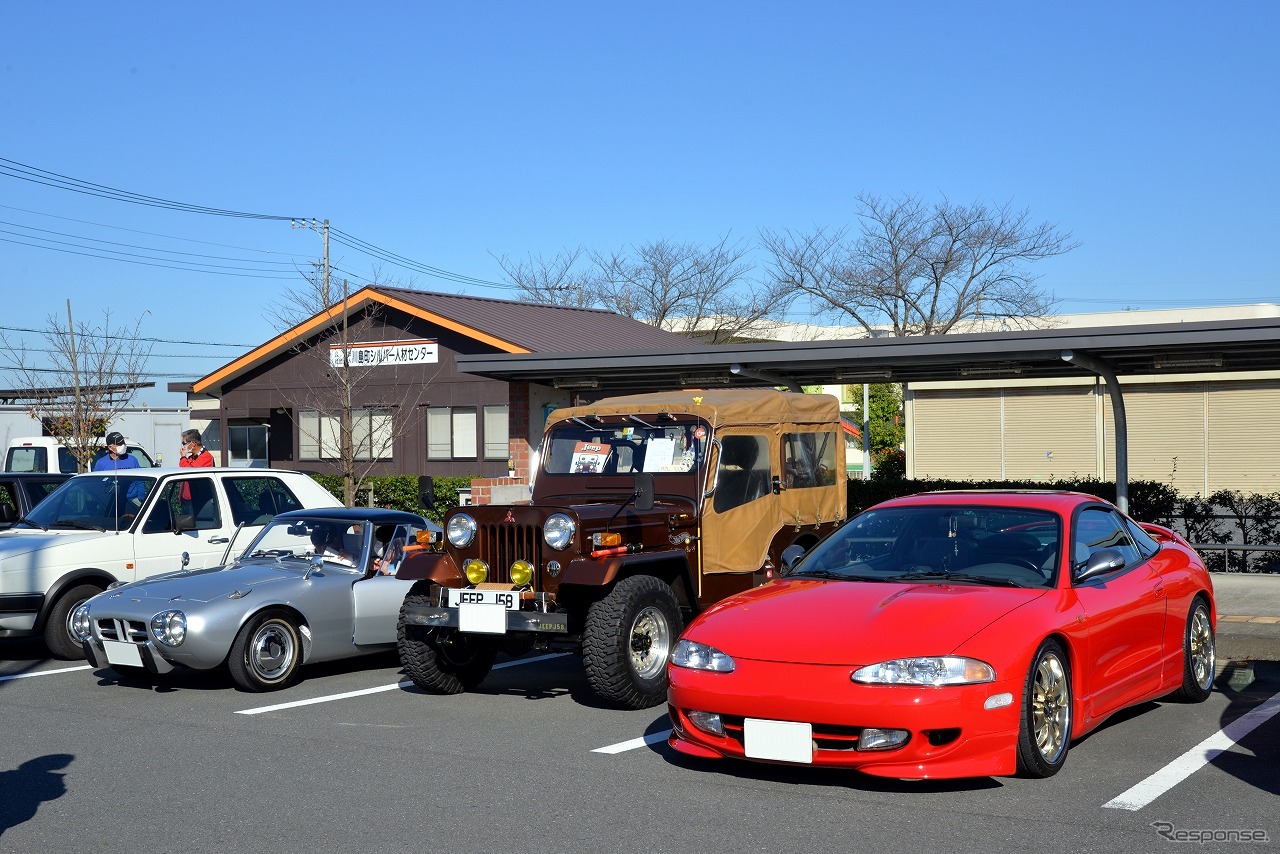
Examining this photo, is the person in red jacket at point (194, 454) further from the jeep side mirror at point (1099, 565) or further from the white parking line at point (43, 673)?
the jeep side mirror at point (1099, 565)

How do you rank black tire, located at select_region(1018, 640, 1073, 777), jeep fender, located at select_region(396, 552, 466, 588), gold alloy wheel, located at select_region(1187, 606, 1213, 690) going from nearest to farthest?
black tire, located at select_region(1018, 640, 1073, 777), gold alloy wheel, located at select_region(1187, 606, 1213, 690), jeep fender, located at select_region(396, 552, 466, 588)

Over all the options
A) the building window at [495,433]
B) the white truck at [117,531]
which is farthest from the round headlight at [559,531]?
the building window at [495,433]

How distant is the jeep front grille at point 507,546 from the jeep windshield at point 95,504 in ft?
14.8

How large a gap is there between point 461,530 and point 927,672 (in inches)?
160

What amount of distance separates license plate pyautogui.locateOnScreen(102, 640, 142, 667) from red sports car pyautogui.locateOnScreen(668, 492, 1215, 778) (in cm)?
457

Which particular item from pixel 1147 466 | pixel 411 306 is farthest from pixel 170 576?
pixel 1147 466

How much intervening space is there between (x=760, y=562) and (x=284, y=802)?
16.0 ft

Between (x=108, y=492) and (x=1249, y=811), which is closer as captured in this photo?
(x=1249, y=811)

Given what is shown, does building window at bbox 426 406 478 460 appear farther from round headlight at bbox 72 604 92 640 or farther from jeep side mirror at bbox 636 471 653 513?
jeep side mirror at bbox 636 471 653 513

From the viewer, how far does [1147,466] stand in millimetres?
30109

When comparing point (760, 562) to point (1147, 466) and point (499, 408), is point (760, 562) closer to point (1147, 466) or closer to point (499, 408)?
point (499, 408)

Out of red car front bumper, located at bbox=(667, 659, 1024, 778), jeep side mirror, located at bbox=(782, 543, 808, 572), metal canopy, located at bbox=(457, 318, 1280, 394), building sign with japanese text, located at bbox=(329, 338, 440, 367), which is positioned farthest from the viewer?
building sign with japanese text, located at bbox=(329, 338, 440, 367)

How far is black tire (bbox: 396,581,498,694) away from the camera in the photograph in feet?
29.4

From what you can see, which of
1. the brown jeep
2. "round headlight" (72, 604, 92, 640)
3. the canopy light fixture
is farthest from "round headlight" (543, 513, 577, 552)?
the canopy light fixture
